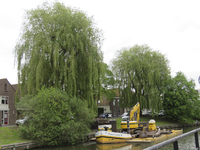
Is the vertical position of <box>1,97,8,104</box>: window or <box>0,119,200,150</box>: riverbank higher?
<box>1,97,8,104</box>: window

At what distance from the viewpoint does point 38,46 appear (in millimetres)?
22312

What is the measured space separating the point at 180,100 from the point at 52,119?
2873 centimetres

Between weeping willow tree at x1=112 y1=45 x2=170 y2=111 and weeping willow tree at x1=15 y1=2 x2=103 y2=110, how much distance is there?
15.3m

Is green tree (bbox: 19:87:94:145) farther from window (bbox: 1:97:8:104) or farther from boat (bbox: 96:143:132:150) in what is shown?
window (bbox: 1:97:8:104)

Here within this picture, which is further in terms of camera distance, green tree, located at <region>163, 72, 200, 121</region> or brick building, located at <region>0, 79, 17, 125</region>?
green tree, located at <region>163, 72, 200, 121</region>

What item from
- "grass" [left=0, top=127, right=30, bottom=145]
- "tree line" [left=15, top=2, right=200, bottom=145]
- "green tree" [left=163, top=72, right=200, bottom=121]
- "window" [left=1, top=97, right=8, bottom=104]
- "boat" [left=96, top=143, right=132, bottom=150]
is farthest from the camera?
"green tree" [left=163, top=72, right=200, bottom=121]

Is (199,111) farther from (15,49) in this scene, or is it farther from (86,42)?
(15,49)

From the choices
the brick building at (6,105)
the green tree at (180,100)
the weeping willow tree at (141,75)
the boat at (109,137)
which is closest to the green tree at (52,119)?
the boat at (109,137)

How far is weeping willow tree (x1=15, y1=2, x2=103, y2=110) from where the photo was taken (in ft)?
72.0

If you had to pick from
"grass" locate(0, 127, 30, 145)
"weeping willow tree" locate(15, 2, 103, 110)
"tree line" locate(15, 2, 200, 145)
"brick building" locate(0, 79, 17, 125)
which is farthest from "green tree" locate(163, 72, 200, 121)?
"brick building" locate(0, 79, 17, 125)

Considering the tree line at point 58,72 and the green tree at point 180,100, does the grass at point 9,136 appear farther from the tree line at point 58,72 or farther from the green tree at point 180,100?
the green tree at point 180,100

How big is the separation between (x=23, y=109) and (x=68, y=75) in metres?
5.91

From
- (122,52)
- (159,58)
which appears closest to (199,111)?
(159,58)

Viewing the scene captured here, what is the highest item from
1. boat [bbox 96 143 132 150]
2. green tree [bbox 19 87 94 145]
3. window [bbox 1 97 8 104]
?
window [bbox 1 97 8 104]
